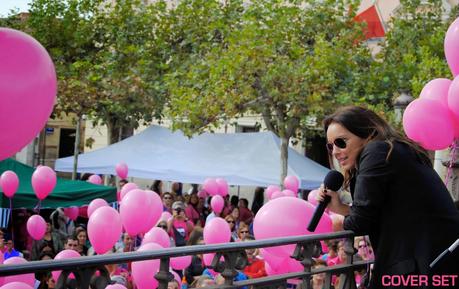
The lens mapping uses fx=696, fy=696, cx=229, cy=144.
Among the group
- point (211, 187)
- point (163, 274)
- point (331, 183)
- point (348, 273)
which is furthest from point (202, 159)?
point (163, 274)

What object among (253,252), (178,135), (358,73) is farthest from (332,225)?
(178,135)

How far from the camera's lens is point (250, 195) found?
955 inches

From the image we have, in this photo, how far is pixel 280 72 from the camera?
14812mm

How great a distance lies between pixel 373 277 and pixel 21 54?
176cm

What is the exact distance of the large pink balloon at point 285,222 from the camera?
362 cm

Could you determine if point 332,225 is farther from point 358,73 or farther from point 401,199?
point 358,73

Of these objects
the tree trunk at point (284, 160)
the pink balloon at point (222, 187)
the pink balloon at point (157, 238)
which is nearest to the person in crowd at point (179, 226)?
the pink balloon at point (222, 187)

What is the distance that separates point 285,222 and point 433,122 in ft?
5.67

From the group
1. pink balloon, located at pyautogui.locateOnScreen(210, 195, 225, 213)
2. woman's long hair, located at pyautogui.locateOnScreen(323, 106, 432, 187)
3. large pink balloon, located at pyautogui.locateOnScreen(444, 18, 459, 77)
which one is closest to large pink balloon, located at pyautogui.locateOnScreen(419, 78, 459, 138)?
large pink balloon, located at pyautogui.locateOnScreen(444, 18, 459, 77)

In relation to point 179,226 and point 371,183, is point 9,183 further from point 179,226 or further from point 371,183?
point 371,183

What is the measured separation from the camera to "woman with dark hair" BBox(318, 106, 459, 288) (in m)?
2.99

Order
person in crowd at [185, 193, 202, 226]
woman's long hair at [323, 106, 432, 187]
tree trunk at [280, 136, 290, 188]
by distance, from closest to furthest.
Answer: woman's long hair at [323, 106, 432, 187]
person in crowd at [185, 193, 202, 226]
tree trunk at [280, 136, 290, 188]

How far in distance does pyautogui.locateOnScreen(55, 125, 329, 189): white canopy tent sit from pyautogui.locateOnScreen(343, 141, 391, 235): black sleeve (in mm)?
11702

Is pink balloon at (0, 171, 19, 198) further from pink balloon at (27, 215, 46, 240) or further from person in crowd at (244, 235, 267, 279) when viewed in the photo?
person in crowd at (244, 235, 267, 279)
